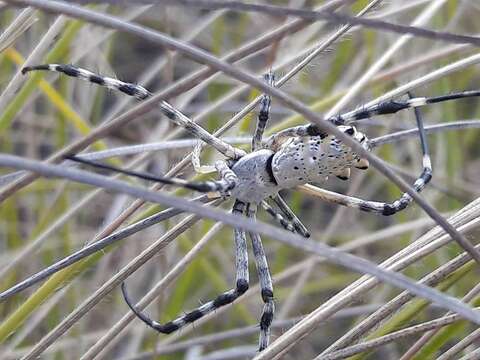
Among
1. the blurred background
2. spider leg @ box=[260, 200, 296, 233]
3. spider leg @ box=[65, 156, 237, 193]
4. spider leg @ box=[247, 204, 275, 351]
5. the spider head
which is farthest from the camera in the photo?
the blurred background

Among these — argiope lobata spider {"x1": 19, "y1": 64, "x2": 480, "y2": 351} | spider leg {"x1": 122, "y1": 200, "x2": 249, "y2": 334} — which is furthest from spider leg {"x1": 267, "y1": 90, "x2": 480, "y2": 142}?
spider leg {"x1": 122, "y1": 200, "x2": 249, "y2": 334}

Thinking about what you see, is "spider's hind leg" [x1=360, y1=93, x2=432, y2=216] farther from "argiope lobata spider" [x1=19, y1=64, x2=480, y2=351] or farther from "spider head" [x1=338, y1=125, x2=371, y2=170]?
"spider head" [x1=338, y1=125, x2=371, y2=170]

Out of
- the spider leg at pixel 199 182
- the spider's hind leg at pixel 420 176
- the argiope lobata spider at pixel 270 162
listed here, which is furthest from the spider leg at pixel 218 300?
the spider's hind leg at pixel 420 176

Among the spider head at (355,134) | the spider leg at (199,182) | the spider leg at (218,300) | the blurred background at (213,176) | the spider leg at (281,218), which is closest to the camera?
the spider leg at (199,182)

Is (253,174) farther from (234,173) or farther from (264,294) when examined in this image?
(264,294)

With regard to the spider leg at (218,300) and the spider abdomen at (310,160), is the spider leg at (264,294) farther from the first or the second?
the spider abdomen at (310,160)

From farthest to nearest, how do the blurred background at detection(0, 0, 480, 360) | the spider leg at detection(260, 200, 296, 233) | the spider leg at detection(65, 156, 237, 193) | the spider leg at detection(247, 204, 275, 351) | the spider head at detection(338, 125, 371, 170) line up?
the blurred background at detection(0, 0, 480, 360)
the spider leg at detection(260, 200, 296, 233)
the spider leg at detection(247, 204, 275, 351)
the spider head at detection(338, 125, 371, 170)
the spider leg at detection(65, 156, 237, 193)
